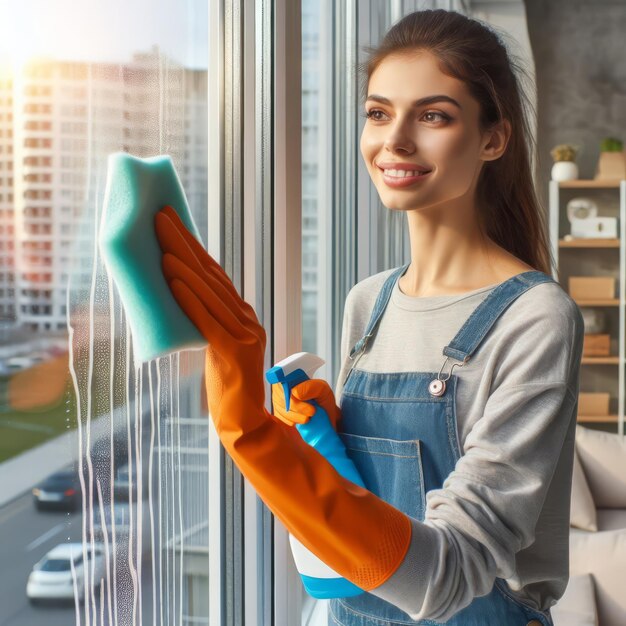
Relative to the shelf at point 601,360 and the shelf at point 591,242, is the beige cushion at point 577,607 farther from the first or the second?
the shelf at point 591,242

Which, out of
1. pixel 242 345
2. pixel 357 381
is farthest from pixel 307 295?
pixel 242 345

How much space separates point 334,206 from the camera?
2.10 metres

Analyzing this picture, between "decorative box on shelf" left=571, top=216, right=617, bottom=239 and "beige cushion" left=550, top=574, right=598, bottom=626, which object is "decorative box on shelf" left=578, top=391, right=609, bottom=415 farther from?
"beige cushion" left=550, top=574, right=598, bottom=626

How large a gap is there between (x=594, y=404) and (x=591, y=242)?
1.00 m

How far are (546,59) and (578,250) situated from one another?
48.9 inches

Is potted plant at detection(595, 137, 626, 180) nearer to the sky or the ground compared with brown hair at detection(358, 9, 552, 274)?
nearer to the sky

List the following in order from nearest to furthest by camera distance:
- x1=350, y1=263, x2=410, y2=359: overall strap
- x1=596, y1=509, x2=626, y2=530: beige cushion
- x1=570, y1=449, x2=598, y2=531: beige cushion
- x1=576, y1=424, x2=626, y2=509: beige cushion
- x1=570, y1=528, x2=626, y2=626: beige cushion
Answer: x1=350, y1=263, x2=410, y2=359: overall strap → x1=570, y1=528, x2=626, y2=626: beige cushion → x1=570, y1=449, x2=598, y2=531: beige cushion → x1=596, y1=509, x2=626, y2=530: beige cushion → x1=576, y1=424, x2=626, y2=509: beige cushion

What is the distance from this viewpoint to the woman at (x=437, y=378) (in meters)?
0.69

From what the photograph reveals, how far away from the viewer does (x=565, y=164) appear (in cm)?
492

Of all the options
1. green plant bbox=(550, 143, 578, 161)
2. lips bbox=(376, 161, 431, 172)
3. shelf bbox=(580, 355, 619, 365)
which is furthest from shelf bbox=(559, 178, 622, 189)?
lips bbox=(376, 161, 431, 172)

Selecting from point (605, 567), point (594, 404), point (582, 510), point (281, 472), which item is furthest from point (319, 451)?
point (594, 404)

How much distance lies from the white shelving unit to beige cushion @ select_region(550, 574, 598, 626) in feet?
9.12

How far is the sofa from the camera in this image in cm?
222

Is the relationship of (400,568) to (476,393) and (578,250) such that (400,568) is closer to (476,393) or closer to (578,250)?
(476,393)
